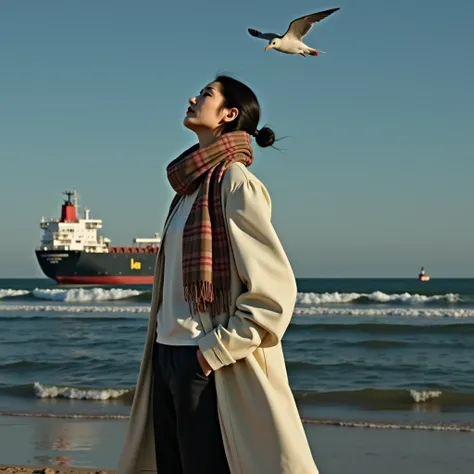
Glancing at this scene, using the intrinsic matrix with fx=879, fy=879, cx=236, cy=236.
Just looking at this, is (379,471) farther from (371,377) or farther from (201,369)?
(371,377)

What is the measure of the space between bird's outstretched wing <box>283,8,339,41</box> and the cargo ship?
4874cm

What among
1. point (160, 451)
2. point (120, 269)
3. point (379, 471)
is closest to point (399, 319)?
point (379, 471)

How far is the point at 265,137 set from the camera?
2.38m

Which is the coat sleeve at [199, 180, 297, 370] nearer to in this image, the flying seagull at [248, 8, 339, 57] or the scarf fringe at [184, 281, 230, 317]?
the scarf fringe at [184, 281, 230, 317]

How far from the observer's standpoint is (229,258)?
2.15m

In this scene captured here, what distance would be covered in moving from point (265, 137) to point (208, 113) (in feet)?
0.58

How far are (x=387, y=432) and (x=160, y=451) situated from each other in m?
4.43

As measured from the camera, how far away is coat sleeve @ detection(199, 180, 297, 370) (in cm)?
206

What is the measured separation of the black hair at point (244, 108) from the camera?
2.32 metres

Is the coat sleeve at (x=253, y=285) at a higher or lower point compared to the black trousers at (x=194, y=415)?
higher

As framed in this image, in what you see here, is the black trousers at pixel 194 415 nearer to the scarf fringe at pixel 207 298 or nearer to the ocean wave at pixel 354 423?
the scarf fringe at pixel 207 298

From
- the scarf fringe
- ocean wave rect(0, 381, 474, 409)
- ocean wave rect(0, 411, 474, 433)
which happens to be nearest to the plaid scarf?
the scarf fringe

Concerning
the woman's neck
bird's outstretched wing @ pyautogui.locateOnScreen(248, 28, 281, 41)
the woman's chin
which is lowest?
the woman's neck

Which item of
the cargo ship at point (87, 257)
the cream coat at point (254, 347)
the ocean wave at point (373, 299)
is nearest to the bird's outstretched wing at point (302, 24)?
the cream coat at point (254, 347)
